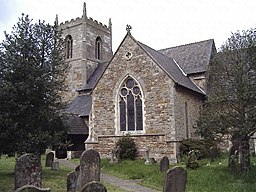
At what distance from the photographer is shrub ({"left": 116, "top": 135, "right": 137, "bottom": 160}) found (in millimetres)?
22156

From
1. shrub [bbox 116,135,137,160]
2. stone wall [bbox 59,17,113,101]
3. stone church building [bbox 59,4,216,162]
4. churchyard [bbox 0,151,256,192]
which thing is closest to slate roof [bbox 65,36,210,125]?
stone church building [bbox 59,4,216,162]

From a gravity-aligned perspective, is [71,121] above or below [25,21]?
below

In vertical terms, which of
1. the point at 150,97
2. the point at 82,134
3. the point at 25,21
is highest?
the point at 25,21

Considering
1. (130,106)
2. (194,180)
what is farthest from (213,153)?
(130,106)

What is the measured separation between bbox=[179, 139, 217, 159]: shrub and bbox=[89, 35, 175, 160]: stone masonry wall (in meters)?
0.94

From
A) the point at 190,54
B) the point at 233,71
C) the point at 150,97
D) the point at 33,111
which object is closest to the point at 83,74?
the point at 190,54

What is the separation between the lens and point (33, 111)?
16156mm

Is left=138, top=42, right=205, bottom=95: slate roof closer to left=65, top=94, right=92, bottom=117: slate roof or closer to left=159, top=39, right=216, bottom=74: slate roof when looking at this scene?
left=159, top=39, right=216, bottom=74: slate roof

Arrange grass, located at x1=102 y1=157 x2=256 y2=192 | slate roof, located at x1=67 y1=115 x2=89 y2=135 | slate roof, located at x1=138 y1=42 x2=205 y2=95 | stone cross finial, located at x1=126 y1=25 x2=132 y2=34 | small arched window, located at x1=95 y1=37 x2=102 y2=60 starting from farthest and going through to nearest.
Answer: small arched window, located at x1=95 y1=37 x2=102 y2=60, slate roof, located at x1=67 y1=115 x2=89 y2=135, stone cross finial, located at x1=126 y1=25 x2=132 y2=34, slate roof, located at x1=138 y1=42 x2=205 y2=95, grass, located at x1=102 y1=157 x2=256 y2=192

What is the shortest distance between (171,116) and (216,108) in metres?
5.81

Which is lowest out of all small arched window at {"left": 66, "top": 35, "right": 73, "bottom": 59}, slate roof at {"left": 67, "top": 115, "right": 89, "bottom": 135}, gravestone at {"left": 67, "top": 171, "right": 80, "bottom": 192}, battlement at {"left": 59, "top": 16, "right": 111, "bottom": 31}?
gravestone at {"left": 67, "top": 171, "right": 80, "bottom": 192}

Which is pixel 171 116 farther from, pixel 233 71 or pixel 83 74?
pixel 83 74

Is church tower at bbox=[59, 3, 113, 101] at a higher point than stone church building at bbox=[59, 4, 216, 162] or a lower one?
higher

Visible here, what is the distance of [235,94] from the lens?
1541 centimetres
